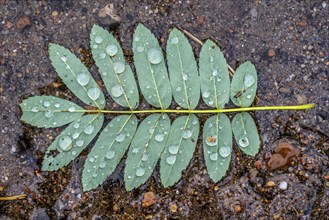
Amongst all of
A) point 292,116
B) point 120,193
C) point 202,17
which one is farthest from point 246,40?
point 120,193

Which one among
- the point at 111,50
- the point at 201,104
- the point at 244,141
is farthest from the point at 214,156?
the point at 111,50

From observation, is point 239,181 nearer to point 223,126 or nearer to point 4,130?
point 223,126

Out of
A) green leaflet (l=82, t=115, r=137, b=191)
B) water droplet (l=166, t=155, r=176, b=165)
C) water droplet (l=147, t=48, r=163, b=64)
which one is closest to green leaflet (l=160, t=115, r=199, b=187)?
water droplet (l=166, t=155, r=176, b=165)

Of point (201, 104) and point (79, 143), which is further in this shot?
point (201, 104)

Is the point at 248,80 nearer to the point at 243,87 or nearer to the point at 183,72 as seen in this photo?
the point at 243,87

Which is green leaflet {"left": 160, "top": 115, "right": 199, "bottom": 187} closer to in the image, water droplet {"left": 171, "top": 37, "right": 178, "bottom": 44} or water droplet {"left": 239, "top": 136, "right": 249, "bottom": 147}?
water droplet {"left": 239, "top": 136, "right": 249, "bottom": 147}
